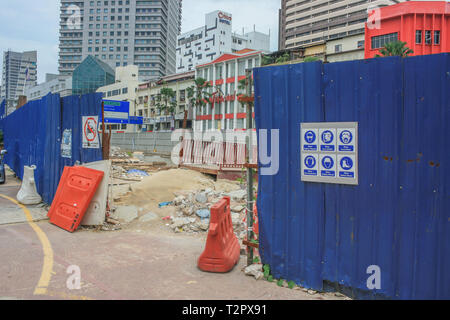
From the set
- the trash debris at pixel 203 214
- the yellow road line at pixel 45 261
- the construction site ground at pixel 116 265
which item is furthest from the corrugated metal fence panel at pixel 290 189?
the trash debris at pixel 203 214

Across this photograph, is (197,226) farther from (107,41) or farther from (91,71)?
(107,41)

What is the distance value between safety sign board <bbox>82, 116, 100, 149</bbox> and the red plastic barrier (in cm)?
59

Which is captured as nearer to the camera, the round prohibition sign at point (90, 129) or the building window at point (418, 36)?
the round prohibition sign at point (90, 129)

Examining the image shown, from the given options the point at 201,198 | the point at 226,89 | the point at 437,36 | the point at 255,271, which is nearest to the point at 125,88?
the point at 226,89

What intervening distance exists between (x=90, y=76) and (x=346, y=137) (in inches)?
4116

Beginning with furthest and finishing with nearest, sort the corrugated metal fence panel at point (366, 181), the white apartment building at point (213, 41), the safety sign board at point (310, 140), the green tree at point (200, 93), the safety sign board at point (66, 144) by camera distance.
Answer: the white apartment building at point (213, 41) < the green tree at point (200, 93) < the safety sign board at point (66, 144) < the safety sign board at point (310, 140) < the corrugated metal fence panel at point (366, 181)

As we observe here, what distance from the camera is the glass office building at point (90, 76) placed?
9556 centimetres

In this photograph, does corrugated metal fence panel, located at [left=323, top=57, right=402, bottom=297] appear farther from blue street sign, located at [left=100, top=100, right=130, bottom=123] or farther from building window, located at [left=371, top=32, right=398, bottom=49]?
building window, located at [left=371, top=32, right=398, bottom=49]

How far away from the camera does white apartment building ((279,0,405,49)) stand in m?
83.2

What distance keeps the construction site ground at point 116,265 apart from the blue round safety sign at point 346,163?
1586mm

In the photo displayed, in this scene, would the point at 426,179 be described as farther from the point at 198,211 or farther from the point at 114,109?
the point at 114,109

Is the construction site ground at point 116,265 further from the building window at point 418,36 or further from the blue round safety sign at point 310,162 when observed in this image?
the building window at point 418,36

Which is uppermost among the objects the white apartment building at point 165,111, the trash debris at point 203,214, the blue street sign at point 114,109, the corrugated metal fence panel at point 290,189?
the white apartment building at point 165,111

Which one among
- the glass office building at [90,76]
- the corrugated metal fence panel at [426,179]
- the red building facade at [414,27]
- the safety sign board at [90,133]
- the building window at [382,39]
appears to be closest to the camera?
the corrugated metal fence panel at [426,179]
